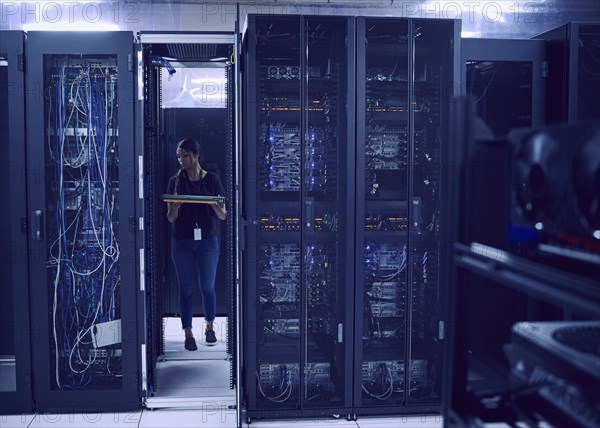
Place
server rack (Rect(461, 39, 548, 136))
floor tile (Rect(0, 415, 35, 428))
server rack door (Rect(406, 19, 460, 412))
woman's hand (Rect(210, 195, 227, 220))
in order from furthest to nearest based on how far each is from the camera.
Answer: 1. woman's hand (Rect(210, 195, 227, 220))
2. server rack (Rect(461, 39, 548, 136))
3. server rack door (Rect(406, 19, 460, 412))
4. floor tile (Rect(0, 415, 35, 428))

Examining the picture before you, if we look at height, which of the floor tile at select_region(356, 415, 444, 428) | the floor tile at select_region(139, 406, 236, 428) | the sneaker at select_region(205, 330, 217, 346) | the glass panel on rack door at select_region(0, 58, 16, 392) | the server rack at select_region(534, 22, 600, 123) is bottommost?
the floor tile at select_region(356, 415, 444, 428)

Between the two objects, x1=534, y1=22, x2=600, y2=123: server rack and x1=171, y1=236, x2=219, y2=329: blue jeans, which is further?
x1=171, y1=236, x2=219, y2=329: blue jeans

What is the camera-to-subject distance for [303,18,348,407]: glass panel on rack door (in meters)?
3.03

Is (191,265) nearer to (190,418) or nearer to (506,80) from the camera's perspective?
(190,418)

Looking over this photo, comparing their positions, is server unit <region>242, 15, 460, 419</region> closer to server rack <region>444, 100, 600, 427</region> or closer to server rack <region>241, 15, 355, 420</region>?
server rack <region>241, 15, 355, 420</region>

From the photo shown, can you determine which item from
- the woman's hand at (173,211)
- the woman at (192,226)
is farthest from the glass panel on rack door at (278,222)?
the woman's hand at (173,211)

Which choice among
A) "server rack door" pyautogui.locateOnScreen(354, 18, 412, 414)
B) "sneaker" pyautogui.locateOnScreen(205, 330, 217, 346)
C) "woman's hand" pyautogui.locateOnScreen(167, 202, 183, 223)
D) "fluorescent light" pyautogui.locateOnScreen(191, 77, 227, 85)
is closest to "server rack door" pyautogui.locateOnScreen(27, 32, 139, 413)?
"woman's hand" pyautogui.locateOnScreen(167, 202, 183, 223)

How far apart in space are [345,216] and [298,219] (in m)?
0.26

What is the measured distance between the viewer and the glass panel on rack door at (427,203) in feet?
10.0

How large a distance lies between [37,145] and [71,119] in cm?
23

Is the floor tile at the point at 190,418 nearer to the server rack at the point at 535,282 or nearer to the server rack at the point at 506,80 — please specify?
the server rack at the point at 535,282

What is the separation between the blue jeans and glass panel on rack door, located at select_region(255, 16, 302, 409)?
0.94 m

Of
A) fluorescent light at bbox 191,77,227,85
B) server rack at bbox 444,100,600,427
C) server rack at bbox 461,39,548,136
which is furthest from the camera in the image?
fluorescent light at bbox 191,77,227,85

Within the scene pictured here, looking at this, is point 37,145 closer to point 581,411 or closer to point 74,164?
point 74,164
